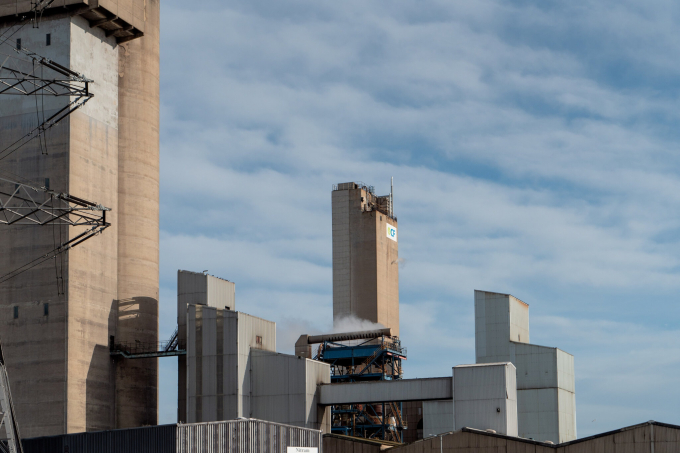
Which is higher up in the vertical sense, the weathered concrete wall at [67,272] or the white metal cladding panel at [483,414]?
the weathered concrete wall at [67,272]

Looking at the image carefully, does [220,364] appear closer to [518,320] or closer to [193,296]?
[193,296]

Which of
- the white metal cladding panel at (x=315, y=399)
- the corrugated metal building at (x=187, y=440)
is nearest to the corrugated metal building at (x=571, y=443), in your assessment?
the white metal cladding panel at (x=315, y=399)

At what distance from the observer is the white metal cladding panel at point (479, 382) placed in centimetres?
6072

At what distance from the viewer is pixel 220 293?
252 feet

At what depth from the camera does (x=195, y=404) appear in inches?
2643

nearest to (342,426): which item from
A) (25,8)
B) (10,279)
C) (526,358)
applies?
(526,358)

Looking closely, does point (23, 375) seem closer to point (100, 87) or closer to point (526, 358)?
point (100, 87)

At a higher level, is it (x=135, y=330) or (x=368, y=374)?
(x=135, y=330)


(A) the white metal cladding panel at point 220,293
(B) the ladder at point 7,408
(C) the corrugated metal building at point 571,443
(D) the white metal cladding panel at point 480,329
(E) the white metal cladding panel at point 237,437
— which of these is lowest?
(C) the corrugated metal building at point 571,443

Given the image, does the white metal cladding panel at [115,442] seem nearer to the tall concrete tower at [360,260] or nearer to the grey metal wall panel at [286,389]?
the grey metal wall panel at [286,389]

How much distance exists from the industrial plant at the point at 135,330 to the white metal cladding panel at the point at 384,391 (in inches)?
3.7

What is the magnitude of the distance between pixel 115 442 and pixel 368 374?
46402 millimetres

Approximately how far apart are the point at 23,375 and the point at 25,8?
30.8 meters

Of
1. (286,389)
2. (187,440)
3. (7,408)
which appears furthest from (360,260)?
(7,408)
